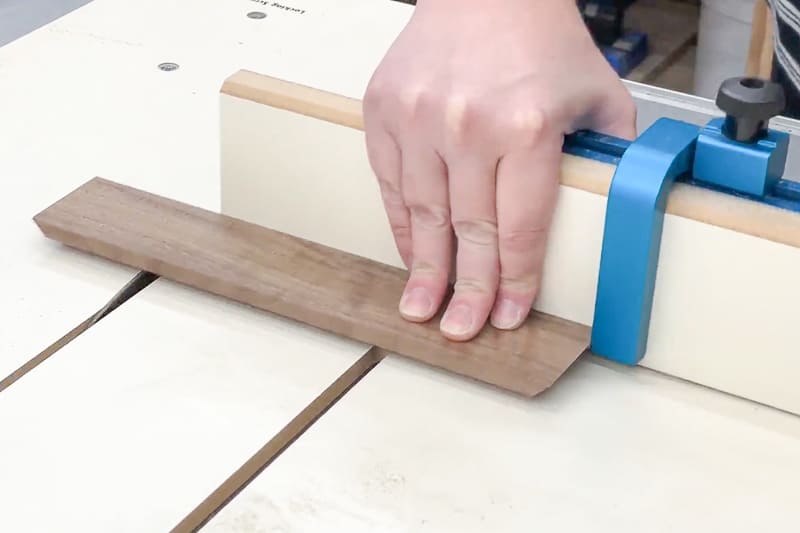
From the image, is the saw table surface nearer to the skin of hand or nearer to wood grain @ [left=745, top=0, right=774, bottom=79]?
the skin of hand

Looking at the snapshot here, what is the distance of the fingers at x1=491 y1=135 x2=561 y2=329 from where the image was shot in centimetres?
74

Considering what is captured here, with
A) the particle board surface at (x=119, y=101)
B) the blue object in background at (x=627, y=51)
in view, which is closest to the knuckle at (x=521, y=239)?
the particle board surface at (x=119, y=101)

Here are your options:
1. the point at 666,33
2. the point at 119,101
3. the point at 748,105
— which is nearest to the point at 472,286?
the point at 748,105

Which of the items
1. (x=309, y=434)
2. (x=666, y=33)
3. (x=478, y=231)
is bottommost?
(x=666, y=33)

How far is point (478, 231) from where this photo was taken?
773 millimetres

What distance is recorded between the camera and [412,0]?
7.25 ft

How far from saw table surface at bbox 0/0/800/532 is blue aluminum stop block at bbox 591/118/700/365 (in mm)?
44

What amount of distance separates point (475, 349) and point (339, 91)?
19.2 inches

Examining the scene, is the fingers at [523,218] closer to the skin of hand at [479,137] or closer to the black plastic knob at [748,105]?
the skin of hand at [479,137]

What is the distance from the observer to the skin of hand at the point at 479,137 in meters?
0.74

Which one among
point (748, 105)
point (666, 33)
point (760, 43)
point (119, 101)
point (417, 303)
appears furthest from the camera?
point (666, 33)

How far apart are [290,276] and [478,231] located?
0.54 ft

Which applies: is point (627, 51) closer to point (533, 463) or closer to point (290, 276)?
point (290, 276)

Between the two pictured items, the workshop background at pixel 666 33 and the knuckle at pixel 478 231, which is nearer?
the knuckle at pixel 478 231
